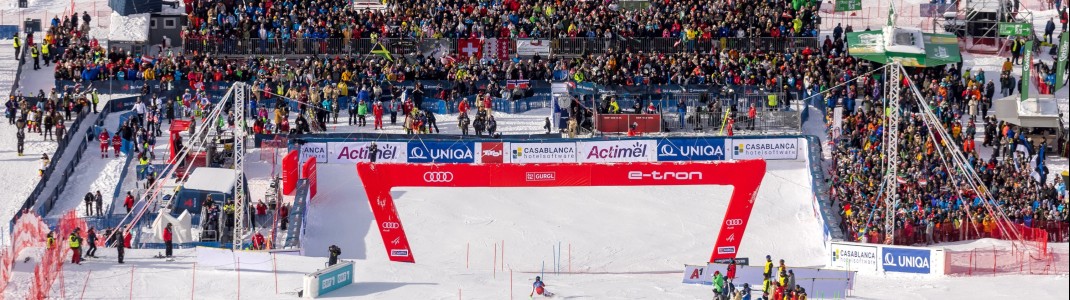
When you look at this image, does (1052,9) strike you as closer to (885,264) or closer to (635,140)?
(635,140)

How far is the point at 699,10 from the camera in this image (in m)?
73.3

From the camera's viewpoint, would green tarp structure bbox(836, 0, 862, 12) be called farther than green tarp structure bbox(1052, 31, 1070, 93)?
Yes

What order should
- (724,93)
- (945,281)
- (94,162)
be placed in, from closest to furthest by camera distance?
(945,281), (94,162), (724,93)

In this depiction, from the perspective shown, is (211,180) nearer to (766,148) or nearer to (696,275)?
(696,275)

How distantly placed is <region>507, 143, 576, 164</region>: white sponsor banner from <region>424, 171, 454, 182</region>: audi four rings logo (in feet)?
27.5

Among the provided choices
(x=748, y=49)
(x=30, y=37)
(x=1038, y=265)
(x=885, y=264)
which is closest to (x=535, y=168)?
(x=885, y=264)

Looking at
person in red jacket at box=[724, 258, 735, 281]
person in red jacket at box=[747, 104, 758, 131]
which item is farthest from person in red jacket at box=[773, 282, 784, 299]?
person in red jacket at box=[747, 104, 758, 131]

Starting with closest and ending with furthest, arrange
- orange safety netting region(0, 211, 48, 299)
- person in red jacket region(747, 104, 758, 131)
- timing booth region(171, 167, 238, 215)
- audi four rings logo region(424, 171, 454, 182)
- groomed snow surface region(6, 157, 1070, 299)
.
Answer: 1. groomed snow surface region(6, 157, 1070, 299)
2. orange safety netting region(0, 211, 48, 299)
3. audi four rings logo region(424, 171, 454, 182)
4. timing booth region(171, 167, 238, 215)
5. person in red jacket region(747, 104, 758, 131)

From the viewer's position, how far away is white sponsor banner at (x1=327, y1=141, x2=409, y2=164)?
64.2 m

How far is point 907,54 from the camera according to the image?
230 feet

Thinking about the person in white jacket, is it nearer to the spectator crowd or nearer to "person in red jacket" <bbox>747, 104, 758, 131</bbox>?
"person in red jacket" <bbox>747, 104, 758, 131</bbox>

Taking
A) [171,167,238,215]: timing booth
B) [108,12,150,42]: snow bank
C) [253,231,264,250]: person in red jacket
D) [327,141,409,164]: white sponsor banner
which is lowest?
[253,231,264,250]: person in red jacket

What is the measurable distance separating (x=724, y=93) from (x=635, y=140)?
4.93 m

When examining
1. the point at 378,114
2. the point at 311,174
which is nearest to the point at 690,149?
the point at 378,114
